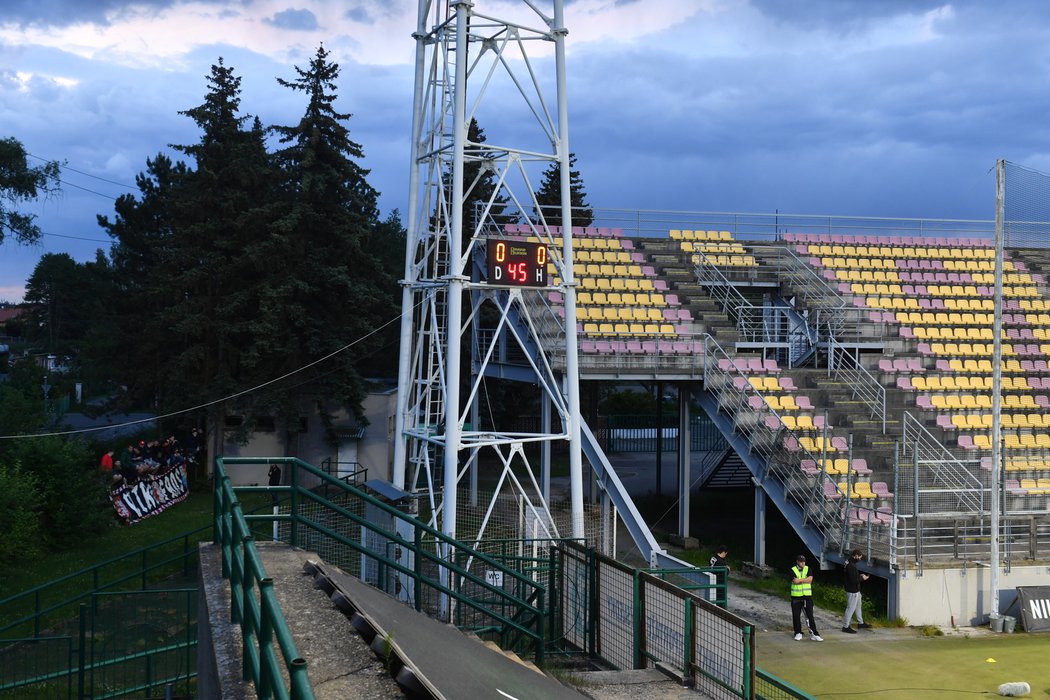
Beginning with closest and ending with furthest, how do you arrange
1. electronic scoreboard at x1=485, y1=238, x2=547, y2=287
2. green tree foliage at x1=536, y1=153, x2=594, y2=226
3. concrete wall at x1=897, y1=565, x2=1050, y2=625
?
1. concrete wall at x1=897, y1=565, x2=1050, y2=625
2. electronic scoreboard at x1=485, y1=238, x2=547, y2=287
3. green tree foliage at x1=536, y1=153, x2=594, y2=226

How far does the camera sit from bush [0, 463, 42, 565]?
19984 mm

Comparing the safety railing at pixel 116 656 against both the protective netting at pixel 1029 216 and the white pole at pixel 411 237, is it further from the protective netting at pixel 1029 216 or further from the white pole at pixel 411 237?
the protective netting at pixel 1029 216

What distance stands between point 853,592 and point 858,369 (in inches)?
446

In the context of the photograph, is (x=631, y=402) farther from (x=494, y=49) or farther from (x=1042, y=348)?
(x=494, y=49)

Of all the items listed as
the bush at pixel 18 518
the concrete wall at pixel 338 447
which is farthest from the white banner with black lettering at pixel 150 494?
the bush at pixel 18 518

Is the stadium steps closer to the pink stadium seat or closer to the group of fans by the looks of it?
the pink stadium seat

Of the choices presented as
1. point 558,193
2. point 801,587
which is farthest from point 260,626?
point 558,193

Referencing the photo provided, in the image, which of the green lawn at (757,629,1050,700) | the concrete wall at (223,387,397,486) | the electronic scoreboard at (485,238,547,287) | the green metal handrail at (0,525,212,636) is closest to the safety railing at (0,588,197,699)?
the green metal handrail at (0,525,212,636)

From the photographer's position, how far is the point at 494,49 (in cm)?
1983

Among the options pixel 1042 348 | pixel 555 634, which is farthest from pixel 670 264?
pixel 555 634

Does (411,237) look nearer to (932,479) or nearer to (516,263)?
(516,263)

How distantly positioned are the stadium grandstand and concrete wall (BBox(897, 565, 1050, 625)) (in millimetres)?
32

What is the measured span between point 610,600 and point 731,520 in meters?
18.5

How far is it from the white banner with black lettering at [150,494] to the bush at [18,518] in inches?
151
